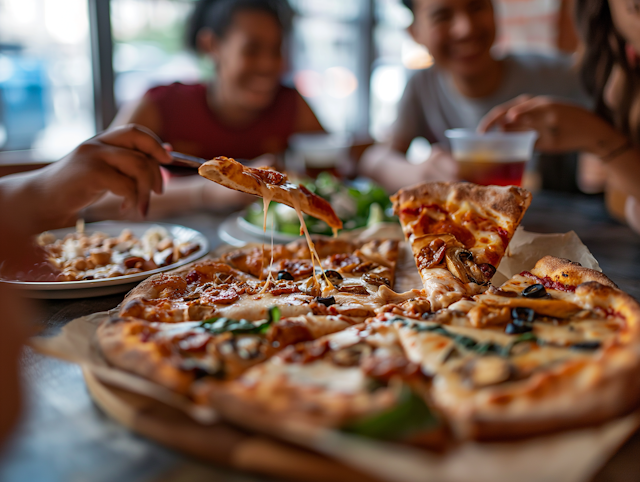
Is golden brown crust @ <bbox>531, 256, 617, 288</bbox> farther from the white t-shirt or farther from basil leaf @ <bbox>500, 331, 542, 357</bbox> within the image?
the white t-shirt

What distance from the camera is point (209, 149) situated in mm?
4812

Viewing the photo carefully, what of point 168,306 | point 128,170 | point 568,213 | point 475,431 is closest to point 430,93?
point 568,213

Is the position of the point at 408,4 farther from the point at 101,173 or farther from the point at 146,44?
the point at 146,44

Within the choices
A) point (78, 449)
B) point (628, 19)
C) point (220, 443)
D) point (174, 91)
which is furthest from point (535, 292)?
point (174, 91)

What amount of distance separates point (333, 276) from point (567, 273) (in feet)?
→ 2.74

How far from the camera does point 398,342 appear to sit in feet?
4.29

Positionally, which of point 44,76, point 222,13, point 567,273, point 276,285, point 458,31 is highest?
point 222,13

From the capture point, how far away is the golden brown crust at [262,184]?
164 centimetres

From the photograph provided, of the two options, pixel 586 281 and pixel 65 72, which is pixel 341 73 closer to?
pixel 65 72

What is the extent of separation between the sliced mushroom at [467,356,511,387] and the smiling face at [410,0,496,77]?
3.55 metres

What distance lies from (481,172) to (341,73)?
7399mm

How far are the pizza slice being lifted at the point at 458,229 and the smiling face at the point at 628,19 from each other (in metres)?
1.34

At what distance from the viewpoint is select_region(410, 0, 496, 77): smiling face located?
3.89 m

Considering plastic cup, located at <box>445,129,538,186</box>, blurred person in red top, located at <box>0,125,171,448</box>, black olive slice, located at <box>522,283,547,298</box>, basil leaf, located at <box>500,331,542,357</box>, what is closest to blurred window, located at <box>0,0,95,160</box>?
blurred person in red top, located at <box>0,125,171,448</box>
